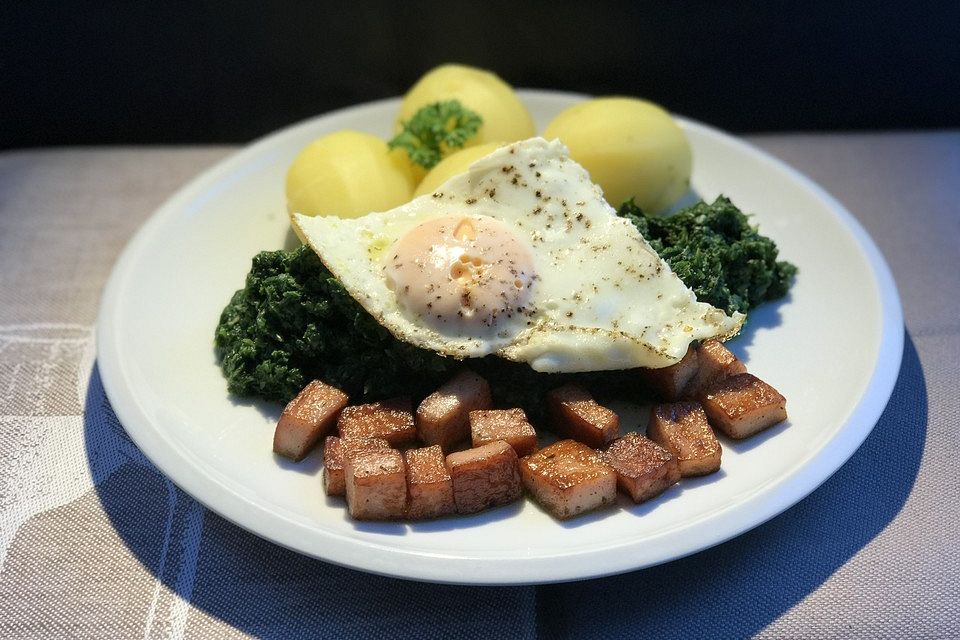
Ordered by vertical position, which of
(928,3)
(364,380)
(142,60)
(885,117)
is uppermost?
(928,3)

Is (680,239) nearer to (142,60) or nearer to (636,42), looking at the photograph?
(636,42)

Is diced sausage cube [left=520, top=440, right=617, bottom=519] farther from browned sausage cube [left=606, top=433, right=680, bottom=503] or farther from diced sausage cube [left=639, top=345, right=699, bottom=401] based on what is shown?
diced sausage cube [left=639, top=345, right=699, bottom=401]

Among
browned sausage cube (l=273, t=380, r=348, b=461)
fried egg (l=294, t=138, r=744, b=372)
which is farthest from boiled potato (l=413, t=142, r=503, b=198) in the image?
browned sausage cube (l=273, t=380, r=348, b=461)

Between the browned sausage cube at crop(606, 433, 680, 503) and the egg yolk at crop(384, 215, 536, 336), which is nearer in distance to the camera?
the browned sausage cube at crop(606, 433, 680, 503)

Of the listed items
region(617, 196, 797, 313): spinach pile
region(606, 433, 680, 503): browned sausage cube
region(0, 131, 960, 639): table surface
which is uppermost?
region(617, 196, 797, 313): spinach pile

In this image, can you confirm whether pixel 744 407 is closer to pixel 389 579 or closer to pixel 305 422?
pixel 389 579

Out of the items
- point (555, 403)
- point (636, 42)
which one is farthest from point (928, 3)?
point (555, 403)
